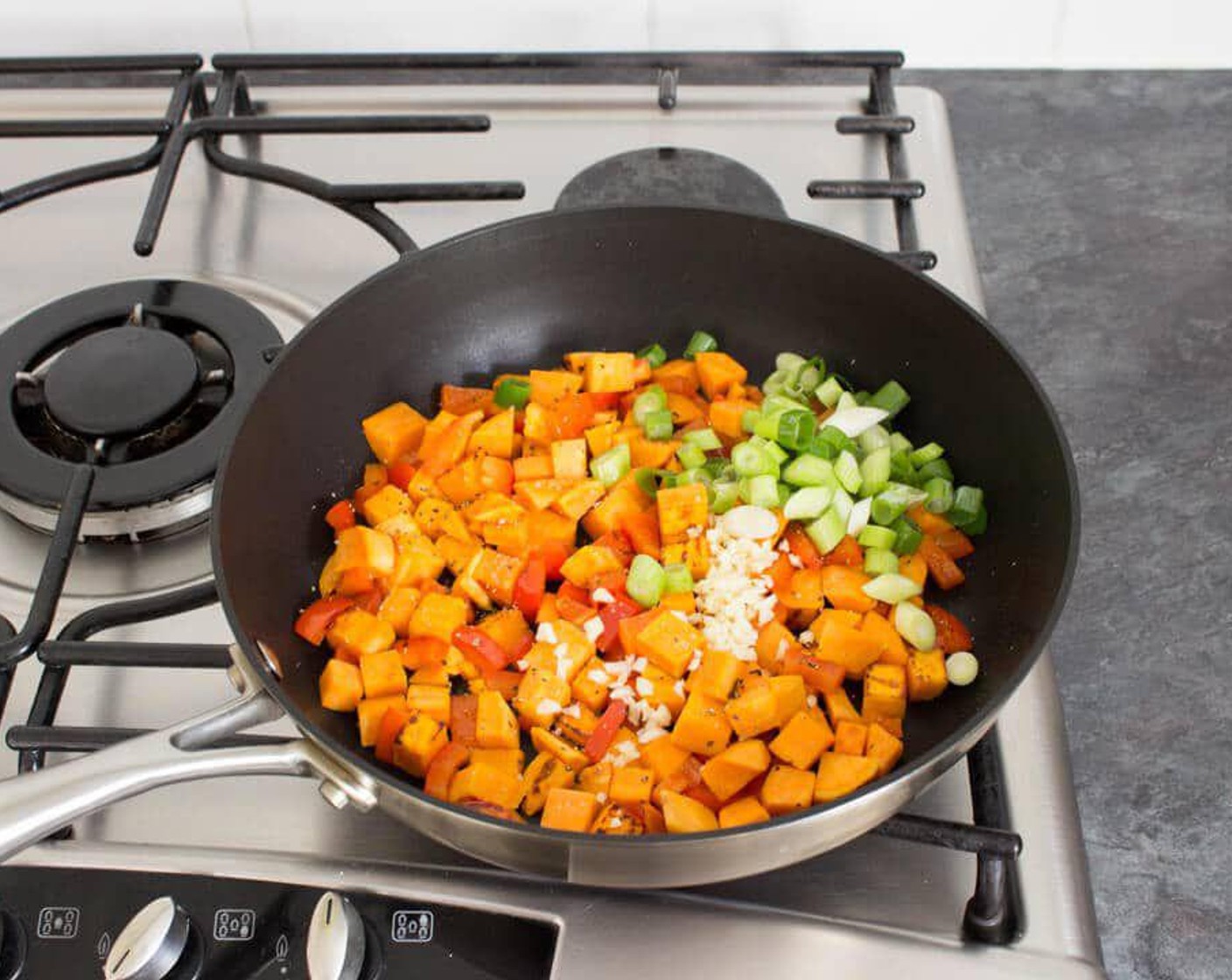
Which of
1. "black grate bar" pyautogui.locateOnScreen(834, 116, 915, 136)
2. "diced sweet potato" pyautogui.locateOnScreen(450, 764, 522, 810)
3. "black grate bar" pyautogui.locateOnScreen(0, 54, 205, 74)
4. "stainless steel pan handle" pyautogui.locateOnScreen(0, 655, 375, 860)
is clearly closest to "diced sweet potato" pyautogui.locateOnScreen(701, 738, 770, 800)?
"diced sweet potato" pyautogui.locateOnScreen(450, 764, 522, 810)

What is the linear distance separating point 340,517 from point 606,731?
0.28 metres

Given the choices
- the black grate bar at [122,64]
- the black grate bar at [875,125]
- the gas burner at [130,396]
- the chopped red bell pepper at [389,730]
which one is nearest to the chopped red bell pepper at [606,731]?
the chopped red bell pepper at [389,730]

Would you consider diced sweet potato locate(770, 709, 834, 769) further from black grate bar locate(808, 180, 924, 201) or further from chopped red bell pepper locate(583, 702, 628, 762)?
black grate bar locate(808, 180, 924, 201)

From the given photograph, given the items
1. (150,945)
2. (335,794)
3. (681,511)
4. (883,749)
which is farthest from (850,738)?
(150,945)

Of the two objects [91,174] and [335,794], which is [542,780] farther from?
[91,174]

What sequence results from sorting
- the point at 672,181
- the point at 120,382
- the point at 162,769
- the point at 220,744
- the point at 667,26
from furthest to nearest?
the point at 667,26, the point at 672,181, the point at 120,382, the point at 220,744, the point at 162,769

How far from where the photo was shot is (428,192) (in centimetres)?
110

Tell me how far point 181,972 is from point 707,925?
30 centimetres

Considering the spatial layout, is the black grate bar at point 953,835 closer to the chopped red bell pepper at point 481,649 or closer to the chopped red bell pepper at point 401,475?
the chopped red bell pepper at point 481,649

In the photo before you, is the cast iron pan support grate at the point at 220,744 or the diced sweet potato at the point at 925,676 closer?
the cast iron pan support grate at the point at 220,744

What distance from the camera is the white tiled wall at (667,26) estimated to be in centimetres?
142

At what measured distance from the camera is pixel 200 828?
2.62ft

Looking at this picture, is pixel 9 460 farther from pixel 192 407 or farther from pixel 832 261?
pixel 832 261

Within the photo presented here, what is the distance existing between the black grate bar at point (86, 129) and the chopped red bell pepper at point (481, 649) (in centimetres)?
61
